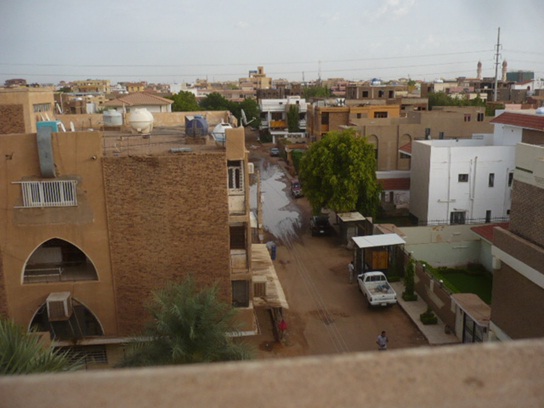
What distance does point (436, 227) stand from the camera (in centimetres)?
2080

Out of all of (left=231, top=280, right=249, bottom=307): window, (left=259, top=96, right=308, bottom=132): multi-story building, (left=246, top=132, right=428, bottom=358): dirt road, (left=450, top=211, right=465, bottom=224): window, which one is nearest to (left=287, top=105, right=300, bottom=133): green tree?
(left=259, top=96, right=308, bottom=132): multi-story building

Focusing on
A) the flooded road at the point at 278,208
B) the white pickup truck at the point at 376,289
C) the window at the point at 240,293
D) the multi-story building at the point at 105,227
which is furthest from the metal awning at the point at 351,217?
the multi-story building at the point at 105,227

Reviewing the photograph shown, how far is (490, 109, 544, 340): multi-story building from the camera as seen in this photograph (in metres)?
11.0

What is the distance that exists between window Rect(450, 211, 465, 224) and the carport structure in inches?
233

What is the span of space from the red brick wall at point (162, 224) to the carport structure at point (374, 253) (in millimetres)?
7549

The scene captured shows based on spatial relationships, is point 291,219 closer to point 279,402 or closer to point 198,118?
point 198,118

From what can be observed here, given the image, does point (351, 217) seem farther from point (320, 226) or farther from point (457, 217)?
point (457, 217)

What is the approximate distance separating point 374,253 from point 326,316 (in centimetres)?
363

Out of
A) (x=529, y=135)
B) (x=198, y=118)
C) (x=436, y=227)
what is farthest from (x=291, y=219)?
(x=198, y=118)

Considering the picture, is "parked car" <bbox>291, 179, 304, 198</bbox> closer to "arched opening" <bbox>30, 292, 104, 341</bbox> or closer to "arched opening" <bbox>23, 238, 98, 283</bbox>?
"arched opening" <bbox>23, 238, 98, 283</bbox>

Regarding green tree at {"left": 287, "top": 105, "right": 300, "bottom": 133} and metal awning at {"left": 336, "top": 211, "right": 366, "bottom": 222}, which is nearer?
metal awning at {"left": 336, "top": 211, "right": 366, "bottom": 222}

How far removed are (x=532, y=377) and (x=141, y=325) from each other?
12.0 metres

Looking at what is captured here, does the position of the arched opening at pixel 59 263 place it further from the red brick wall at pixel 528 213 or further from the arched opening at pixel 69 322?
the red brick wall at pixel 528 213

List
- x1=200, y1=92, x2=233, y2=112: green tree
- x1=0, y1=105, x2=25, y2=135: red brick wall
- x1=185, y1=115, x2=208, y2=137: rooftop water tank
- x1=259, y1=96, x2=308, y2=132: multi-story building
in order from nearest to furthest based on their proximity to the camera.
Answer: x1=185, y1=115, x2=208, y2=137: rooftop water tank, x1=0, y1=105, x2=25, y2=135: red brick wall, x1=259, y1=96, x2=308, y2=132: multi-story building, x1=200, y1=92, x2=233, y2=112: green tree
